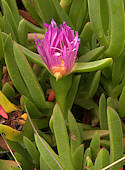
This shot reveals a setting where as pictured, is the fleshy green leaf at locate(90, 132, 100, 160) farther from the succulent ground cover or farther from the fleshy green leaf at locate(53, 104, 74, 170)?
the fleshy green leaf at locate(53, 104, 74, 170)

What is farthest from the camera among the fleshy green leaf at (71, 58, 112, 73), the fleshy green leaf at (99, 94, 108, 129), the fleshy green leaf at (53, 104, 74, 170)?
the fleshy green leaf at (99, 94, 108, 129)

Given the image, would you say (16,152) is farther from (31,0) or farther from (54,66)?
(31,0)

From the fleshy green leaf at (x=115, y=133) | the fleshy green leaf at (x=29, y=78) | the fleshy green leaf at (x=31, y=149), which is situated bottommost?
the fleshy green leaf at (x=31, y=149)

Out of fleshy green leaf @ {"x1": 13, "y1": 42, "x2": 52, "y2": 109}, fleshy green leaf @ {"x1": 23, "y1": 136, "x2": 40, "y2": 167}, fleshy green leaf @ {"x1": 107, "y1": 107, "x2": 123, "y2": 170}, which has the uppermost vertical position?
fleshy green leaf @ {"x1": 13, "y1": 42, "x2": 52, "y2": 109}

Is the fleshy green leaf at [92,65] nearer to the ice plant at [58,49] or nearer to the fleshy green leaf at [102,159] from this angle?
the ice plant at [58,49]

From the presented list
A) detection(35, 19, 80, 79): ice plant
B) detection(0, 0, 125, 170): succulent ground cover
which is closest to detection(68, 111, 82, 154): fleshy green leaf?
detection(0, 0, 125, 170): succulent ground cover

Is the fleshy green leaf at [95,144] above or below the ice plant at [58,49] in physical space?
below

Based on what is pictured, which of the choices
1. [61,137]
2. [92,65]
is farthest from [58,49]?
[61,137]

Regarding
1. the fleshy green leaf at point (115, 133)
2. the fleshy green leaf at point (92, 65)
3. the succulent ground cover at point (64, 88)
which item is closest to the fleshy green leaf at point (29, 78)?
the succulent ground cover at point (64, 88)

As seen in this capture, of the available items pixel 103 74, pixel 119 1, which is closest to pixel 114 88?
pixel 103 74
